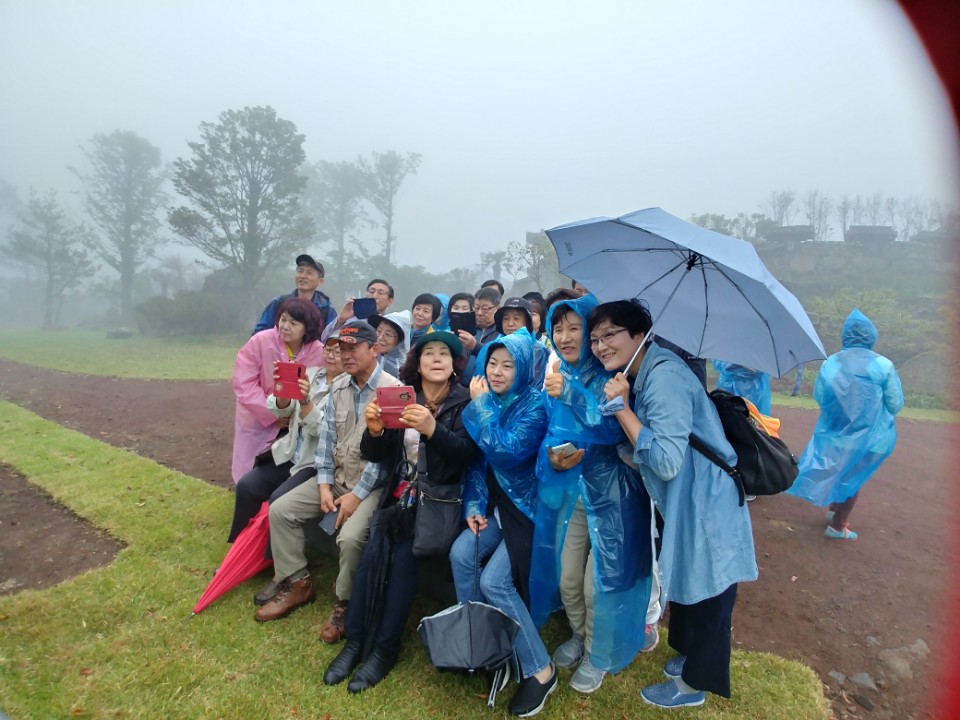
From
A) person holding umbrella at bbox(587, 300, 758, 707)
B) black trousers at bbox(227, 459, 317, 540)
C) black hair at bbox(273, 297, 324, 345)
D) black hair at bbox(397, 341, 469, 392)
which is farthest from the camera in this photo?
black hair at bbox(273, 297, 324, 345)

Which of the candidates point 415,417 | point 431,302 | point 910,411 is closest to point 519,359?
point 415,417

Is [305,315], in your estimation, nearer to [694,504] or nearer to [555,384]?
[555,384]

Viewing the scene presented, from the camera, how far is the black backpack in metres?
1.99

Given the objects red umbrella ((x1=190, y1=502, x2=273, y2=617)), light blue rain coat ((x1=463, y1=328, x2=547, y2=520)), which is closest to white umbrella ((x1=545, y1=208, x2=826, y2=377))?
light blue rain coat ((x1=463, y1=328, x2=547, y2=520))

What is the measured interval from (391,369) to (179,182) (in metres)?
28.9

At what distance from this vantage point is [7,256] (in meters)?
32.9

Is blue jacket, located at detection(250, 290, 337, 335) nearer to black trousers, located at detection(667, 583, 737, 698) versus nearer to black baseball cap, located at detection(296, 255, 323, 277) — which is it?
black baseball cap, located at detection(296, 255, 323, 277)

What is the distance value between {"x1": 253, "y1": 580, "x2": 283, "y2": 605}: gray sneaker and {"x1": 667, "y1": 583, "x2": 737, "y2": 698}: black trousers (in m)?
2.37

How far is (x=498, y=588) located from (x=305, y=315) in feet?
8.48

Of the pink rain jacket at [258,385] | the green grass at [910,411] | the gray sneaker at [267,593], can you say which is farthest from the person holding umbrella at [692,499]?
the green grass at [910,411]

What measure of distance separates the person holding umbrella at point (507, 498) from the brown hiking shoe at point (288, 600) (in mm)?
1182

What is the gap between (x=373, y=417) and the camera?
97.7 inches

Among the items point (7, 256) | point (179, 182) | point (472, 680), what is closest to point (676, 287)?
point (472, 680)

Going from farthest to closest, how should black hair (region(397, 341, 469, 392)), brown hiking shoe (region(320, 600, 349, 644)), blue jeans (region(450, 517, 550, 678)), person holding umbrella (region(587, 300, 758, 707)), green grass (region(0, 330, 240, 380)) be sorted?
1. green grass (region(0, 330, 240, 380))
2. black hair (region(397, 341, 469, 392))
3. brown hiking shoe (region(320, 600, 349, 644))
4. blue jeans (region(450, 517, 550, 678))
5. person holding umbrella (region(587, 300, 758, 707))
